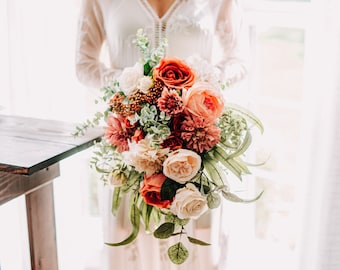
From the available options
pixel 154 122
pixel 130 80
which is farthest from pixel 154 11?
pixel 154 122

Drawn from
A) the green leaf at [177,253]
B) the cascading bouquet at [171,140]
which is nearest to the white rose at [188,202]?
the cascading bouquet at [171,140]

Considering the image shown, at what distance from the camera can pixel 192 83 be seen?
148 centimetres

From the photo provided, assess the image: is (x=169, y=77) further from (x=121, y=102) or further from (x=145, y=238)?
(x=145, y=238)

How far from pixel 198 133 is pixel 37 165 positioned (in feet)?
1.31

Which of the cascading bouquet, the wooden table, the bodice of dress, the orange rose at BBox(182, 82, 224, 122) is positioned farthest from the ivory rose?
the bodice of dress

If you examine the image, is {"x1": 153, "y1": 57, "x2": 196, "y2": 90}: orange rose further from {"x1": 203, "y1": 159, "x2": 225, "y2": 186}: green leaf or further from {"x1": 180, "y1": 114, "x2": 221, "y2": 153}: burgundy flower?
{"x1": 203, "y1": 159, "x2": 225, "y2": 186}: green leaf

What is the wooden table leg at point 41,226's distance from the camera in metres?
1.77

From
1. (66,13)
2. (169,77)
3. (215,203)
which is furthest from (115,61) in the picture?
(215,203)

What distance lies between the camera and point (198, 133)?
4.70 ft

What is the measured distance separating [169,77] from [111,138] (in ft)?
0.69

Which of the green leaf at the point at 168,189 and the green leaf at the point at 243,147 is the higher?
the green leaf at the point at 243,147

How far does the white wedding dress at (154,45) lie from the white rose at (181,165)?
1.66 ft

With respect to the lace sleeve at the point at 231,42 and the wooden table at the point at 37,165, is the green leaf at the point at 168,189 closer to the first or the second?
the wooden table at the point at 37,165

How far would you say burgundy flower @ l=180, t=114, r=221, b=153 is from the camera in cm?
143
